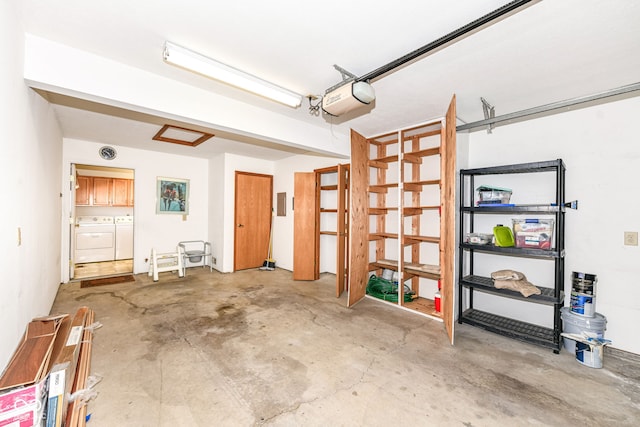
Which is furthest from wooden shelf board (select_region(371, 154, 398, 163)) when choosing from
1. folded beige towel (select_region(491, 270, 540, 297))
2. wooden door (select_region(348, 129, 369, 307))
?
folded beige towel (select_region(491, 270, 540, 297))

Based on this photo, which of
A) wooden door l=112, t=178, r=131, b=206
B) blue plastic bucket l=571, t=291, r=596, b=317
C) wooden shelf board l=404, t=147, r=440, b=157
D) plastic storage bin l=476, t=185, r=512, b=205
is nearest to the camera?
blue plastic bucket l=571, t=291, r=596, b=317

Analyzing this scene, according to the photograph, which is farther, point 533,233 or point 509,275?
point 509,275

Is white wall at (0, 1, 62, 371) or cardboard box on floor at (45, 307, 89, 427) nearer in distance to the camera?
cardboard box on floor at (45, 307, 89, 427)

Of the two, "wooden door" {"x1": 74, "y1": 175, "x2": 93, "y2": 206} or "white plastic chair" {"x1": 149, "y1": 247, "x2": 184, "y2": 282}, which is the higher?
"wooden door" {"x1": 74, "y1": 175, "x2": 93, "y2": 206}

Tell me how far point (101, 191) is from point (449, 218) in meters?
8.01

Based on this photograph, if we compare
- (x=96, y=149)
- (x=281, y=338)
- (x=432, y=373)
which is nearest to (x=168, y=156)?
(x=96, y=149)

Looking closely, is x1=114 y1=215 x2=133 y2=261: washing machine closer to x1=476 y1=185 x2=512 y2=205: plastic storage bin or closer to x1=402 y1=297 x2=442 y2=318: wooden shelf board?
x1=402 y1=297 x2=442 y2=318: wooden shelf board

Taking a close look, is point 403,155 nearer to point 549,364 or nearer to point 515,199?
point 515,199

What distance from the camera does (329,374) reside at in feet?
7.11

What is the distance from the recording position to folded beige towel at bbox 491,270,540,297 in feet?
9.00

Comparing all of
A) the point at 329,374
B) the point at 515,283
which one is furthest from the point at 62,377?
the point at 515,283

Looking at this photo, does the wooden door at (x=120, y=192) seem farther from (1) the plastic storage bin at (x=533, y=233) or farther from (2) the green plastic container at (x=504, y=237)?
(1) the plastic storage bin at (x=533, y=233)

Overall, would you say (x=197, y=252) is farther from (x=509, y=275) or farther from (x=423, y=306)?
(x=509, y=275)

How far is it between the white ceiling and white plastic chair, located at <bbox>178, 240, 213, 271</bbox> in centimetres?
349
